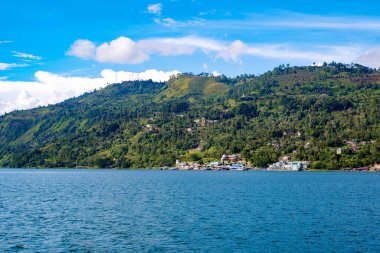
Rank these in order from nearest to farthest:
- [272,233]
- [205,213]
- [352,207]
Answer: [272,233], [205,213], [352,207]

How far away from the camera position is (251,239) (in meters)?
56.8

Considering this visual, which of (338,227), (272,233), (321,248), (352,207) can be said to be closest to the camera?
(321,248)

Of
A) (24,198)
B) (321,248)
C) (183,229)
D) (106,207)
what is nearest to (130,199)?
(106,207)

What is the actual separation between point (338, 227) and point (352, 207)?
26.5 metres

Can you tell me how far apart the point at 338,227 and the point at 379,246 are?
499 inches

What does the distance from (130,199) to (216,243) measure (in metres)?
54.2

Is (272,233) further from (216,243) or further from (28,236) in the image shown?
(28,236)

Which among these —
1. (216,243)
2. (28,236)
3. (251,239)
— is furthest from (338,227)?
(28,236)

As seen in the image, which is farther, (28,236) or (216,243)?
(28,236)

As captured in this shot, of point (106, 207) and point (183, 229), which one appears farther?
point (106, 207)

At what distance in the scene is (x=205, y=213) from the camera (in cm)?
7981

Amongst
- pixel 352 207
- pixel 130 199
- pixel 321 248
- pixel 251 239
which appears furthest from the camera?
pixel 130 199

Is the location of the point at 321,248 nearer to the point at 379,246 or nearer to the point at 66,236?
the point at 379,246

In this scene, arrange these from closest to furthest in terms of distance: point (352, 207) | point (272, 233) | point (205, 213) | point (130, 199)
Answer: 1. point (272, 233)
2. point (205, 213)
3. point (352, 207)
4. point (130, 199)
